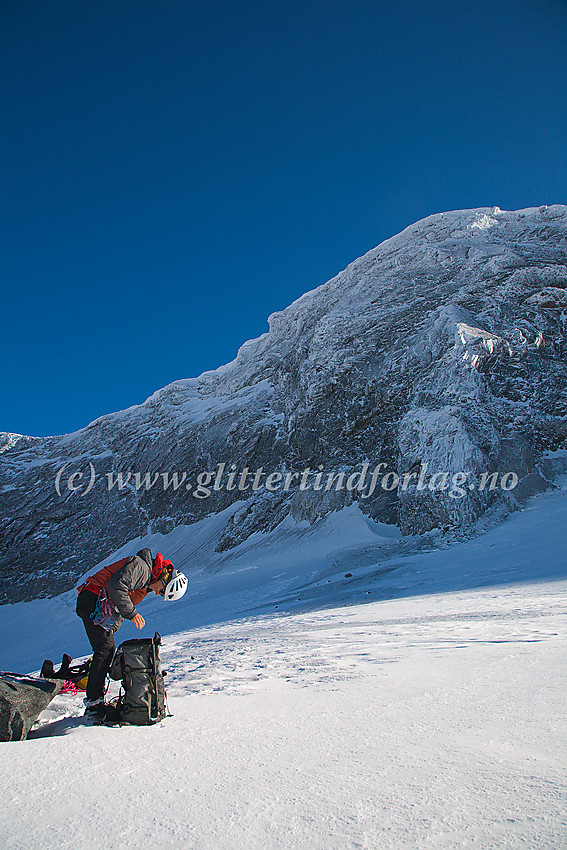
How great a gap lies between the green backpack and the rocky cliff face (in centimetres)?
2080

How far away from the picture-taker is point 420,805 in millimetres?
1746

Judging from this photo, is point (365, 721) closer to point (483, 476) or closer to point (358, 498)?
point (483, 476)

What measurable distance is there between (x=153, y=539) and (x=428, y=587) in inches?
1135

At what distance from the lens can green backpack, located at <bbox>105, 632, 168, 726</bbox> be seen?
3.39 m

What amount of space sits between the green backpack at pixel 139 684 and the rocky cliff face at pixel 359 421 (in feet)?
68.3

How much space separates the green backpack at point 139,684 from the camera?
3391 mm

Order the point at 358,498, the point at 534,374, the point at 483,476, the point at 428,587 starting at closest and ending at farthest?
the point at 428,587
the point at 483,476
the point at 534,374
the point at 358,498

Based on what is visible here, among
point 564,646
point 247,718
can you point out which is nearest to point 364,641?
point 564,646

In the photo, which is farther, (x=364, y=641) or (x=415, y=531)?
(x=415, y=531)

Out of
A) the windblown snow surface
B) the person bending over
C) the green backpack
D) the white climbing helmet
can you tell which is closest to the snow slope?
the windblown snow surface

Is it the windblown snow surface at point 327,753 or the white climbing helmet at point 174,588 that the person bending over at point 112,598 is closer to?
the white climbing helmet at point 174,588

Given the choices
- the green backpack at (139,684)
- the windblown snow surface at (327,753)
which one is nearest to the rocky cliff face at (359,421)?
the windblown snow surface at (327,753)

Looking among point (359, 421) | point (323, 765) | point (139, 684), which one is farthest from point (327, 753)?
point (359, 421)

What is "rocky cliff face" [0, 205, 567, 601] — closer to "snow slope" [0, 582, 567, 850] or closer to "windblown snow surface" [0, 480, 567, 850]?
"windblown snow surface" [0, 480, 567, 850]
